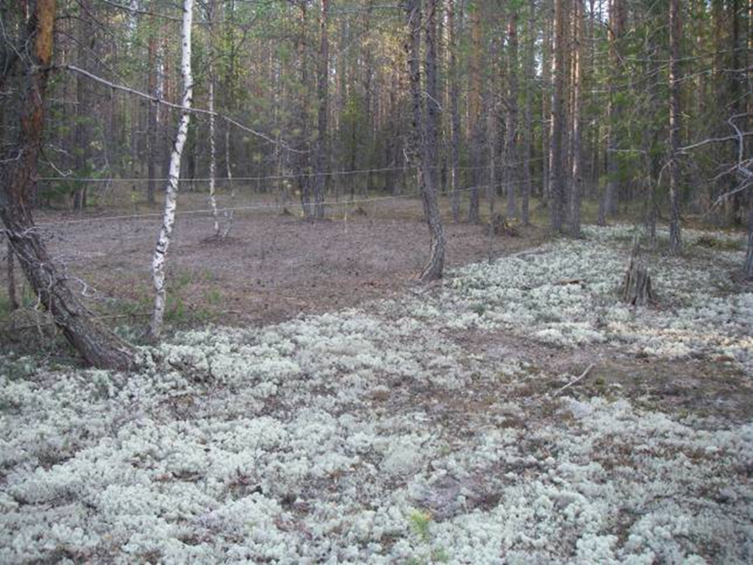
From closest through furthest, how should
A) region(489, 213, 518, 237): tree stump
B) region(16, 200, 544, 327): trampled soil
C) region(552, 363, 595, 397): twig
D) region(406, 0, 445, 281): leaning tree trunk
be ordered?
region(552, 363, 595, 397): twig < region(16, 200, 544, 327): trampled soil < region(406, 0, 445, 281): leaning tree trunk < region(489, 213, 518, 237): tree stump

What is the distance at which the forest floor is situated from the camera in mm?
4320

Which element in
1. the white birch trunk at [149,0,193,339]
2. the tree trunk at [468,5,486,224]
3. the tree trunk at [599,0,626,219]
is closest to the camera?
the white birch trunk at [149,0,193,339]

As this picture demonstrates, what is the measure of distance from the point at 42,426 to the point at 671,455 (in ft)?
18.0

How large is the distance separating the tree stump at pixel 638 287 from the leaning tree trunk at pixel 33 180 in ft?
28.1

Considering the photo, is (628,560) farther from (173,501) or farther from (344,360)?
(344,360)

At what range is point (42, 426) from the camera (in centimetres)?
593

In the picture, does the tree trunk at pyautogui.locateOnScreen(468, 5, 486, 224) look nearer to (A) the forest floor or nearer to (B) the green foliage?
(A) the forest floor

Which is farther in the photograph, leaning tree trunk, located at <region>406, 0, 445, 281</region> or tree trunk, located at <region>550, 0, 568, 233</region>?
tree trunk, located at <region>550, 0, 568, 233</region>

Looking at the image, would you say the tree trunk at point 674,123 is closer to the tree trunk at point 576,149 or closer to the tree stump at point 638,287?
the tree trunk at point 576,149

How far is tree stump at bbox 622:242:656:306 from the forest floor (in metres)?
0.26

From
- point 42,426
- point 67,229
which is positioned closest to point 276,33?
A: point 67,229

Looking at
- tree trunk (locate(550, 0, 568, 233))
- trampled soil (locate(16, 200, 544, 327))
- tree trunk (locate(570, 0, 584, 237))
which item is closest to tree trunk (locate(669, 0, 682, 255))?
tree trunk (locate(550, 0, 568, 233))

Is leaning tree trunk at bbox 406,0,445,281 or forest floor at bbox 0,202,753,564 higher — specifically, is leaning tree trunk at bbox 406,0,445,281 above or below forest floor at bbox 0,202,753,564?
above

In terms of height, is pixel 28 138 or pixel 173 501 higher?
pixel 28 138
